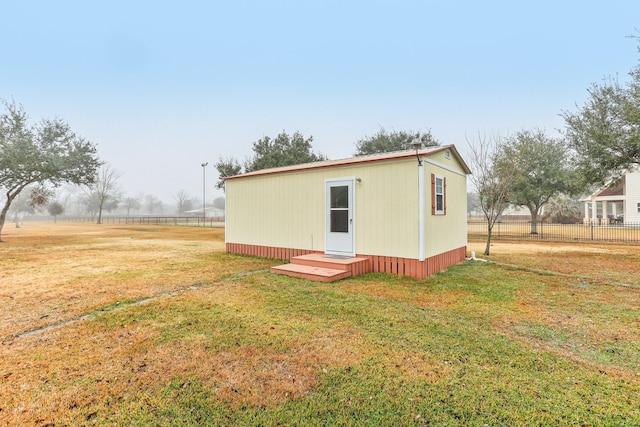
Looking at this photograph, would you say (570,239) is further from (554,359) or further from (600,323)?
(554,359)

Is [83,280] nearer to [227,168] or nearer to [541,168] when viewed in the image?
[227,168]

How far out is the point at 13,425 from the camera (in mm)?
1822

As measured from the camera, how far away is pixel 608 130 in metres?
10.3

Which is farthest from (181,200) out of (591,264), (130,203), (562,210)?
(591,264)

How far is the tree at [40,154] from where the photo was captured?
14711 mm

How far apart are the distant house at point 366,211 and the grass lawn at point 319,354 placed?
1216mm

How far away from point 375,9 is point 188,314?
53.1 feet

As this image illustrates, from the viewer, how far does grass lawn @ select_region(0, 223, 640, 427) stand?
1962mm

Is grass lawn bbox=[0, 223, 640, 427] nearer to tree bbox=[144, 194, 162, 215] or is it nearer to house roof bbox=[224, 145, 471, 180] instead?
house roof bbox=[224, 145, 471, 180]

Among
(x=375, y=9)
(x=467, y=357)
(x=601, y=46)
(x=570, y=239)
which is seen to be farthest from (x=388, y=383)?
(x=601, y=46)

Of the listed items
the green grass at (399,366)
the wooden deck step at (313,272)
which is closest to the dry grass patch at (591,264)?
the green grass at (399,366)

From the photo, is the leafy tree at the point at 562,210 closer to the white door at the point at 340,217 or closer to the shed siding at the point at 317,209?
the shed siding at the point at 317,209

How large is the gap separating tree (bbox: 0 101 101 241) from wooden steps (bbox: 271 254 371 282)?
17003mm

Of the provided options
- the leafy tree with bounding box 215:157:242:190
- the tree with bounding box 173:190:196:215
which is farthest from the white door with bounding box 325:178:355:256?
the tree with bounding box 173:190:196:215
